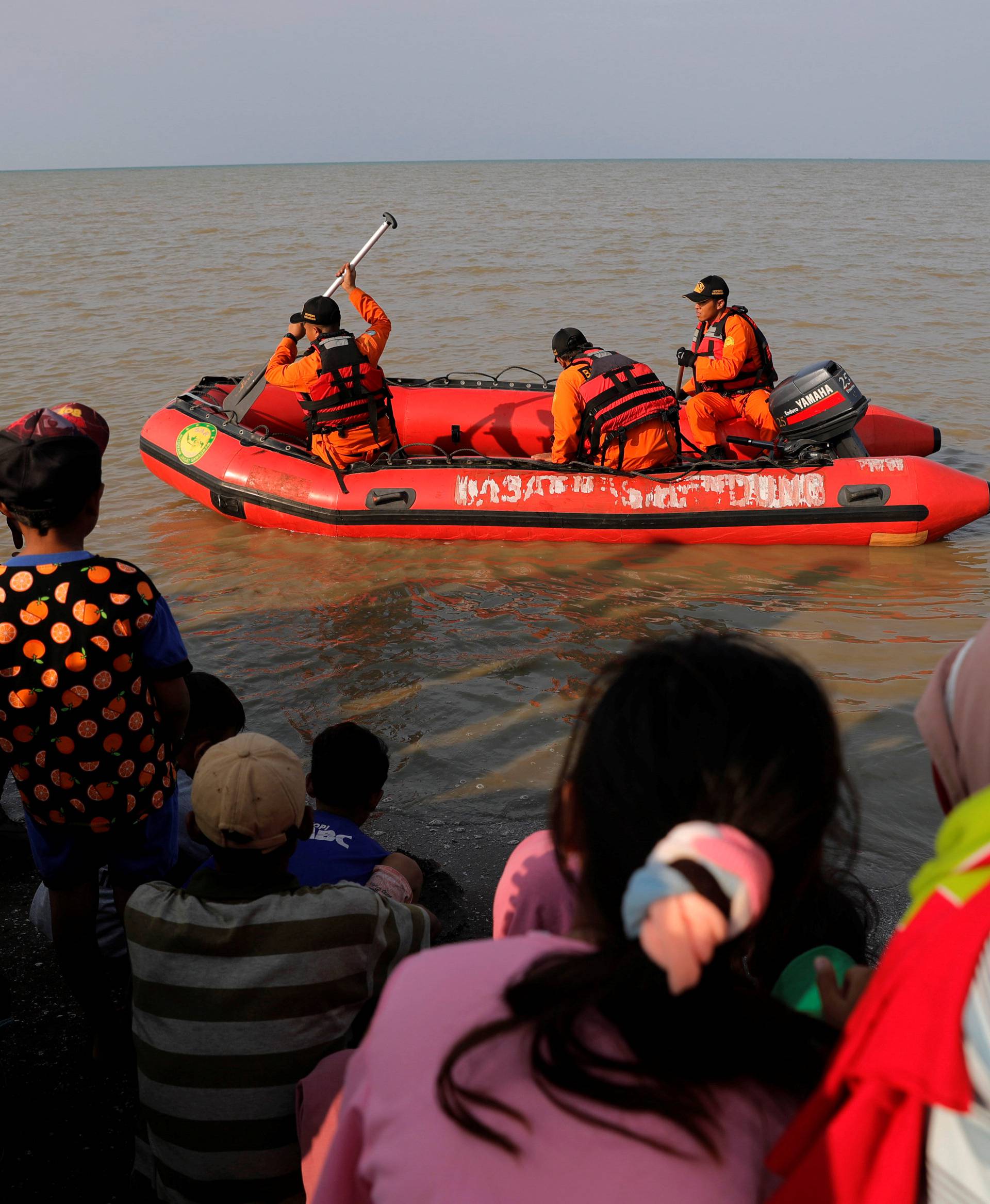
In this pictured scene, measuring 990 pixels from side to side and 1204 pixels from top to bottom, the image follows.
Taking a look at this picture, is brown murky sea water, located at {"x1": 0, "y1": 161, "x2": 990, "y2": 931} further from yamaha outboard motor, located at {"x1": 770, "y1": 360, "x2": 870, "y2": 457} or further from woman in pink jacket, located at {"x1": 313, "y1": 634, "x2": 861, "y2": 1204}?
woman in pink jacket, located at {"x1": 313, "y1": 634, "x2": 861, "y2": 1204}

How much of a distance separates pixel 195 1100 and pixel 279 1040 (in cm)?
16

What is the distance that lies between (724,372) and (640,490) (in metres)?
A: 1.05

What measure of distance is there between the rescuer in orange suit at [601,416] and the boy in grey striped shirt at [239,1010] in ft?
14.6

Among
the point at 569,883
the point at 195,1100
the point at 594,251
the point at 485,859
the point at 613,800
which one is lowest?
the point at 485,859

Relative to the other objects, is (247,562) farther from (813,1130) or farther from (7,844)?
(813,1130)

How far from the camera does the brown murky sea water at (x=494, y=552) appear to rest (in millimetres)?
3852

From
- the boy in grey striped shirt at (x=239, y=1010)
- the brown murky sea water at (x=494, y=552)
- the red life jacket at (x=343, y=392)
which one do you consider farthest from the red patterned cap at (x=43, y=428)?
the red life jacket at (x=343, y=392)

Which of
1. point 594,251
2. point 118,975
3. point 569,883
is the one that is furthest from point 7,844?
point 594,251

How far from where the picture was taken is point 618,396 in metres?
5.65

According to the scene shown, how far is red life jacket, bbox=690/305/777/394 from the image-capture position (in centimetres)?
628

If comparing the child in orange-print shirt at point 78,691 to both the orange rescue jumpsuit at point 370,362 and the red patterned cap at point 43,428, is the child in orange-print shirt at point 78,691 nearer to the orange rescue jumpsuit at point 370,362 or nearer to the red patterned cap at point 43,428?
the red patterned cap at point 43,428

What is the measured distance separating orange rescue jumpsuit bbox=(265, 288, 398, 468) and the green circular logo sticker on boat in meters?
0.57

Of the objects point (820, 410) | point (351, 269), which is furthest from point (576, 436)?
point (351, 269)

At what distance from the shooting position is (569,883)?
98 centimetres
